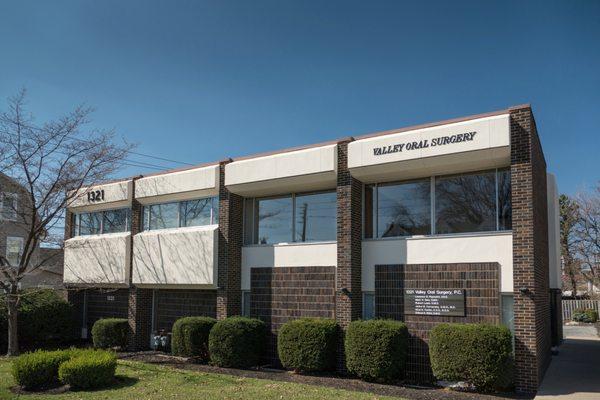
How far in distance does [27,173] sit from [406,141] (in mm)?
12828

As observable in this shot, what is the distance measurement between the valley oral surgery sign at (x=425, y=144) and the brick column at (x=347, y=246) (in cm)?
117

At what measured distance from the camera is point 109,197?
69.3ft

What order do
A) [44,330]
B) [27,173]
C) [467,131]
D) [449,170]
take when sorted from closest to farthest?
1. [467,131]
2. [449,170]
3. [27,173]
4. [44,330]

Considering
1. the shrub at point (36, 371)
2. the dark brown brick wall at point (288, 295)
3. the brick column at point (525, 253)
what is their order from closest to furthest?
the brick column at point (525, 253) < the shrub at point (36, 371) < the dark brown brick wall at point (288, 295)

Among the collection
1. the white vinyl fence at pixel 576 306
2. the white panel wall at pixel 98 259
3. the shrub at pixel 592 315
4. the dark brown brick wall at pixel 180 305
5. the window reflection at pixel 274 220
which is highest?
the window reflection at pixel 274 220

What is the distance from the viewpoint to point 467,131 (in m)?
12.9

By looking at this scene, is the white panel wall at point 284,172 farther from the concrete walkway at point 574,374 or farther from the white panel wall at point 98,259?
the concrete walkway at point 574,374

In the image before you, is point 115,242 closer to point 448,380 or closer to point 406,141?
point 406,141

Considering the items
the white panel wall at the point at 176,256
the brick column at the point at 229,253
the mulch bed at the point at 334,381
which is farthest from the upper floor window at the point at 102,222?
Result: the mulch bed at the point at 334,381

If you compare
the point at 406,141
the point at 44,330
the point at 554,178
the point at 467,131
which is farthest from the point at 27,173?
the point at 554,178

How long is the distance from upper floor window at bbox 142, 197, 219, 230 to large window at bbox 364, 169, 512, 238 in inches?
225

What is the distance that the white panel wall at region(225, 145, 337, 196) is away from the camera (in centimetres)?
1530

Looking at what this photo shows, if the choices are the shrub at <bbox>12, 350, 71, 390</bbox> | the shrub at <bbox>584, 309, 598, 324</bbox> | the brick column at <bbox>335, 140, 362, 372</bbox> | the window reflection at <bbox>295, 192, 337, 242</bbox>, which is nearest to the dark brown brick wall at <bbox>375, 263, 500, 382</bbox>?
the brick column at <bbox>335, 140, 362, 372</bbox>

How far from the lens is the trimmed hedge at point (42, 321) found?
2012 cm
